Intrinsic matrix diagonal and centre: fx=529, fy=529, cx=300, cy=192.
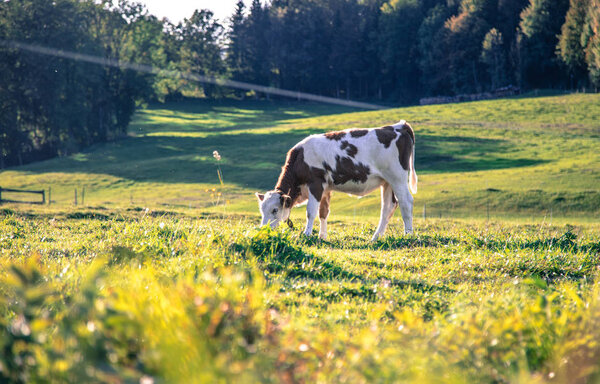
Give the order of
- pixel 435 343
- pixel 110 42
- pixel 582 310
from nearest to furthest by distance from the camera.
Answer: pixel 435 343, pixel 582 310, pixel 110 42

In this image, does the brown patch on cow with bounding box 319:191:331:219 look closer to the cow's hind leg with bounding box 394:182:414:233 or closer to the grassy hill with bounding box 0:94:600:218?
the cow's hind leg with bounding box 394:182:414:233

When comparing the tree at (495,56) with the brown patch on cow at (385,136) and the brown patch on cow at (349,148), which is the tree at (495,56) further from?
the brown patch on cow at (349,148)

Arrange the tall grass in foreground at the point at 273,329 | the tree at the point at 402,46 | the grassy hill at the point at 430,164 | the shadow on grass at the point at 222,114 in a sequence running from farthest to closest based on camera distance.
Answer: the tree at the point at 402,46 → the shadow on grass at the point at 222,114 → the grassy hill at the point at 430,164 → the tall grass in foreground at the point at 273,329

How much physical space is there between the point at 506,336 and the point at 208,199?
33.7m

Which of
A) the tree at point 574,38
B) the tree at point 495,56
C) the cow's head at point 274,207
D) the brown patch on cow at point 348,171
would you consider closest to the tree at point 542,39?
the tree at point 495,56

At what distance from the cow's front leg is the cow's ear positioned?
47cm

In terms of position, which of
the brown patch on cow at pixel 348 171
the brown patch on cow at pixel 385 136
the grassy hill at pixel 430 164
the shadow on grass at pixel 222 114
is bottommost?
the grassy hill at pixel 430 164

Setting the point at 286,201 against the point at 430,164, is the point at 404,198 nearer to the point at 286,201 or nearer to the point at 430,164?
the point at 286,201

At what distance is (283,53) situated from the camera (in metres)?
123

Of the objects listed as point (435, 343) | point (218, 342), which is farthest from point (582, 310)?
point (218, 342)

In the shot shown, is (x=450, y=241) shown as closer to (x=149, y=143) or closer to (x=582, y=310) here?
(x=582, y=310)

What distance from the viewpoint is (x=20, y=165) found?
6100 cm

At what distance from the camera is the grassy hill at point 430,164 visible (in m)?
29.9

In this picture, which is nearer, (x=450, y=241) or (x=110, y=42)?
(x=450, y=241)
